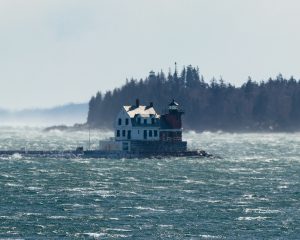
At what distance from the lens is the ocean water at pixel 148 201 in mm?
58938

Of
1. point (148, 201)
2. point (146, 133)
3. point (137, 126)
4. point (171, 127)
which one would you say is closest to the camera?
point (148, 201)

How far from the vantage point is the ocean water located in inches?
2320

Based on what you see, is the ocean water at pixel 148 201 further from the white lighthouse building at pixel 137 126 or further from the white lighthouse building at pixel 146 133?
the white lighthouse building at pixel 137 126

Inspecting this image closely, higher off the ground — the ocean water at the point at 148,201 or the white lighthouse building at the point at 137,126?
the white lighthouse building at the point at 137,126

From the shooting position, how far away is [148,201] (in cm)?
7369

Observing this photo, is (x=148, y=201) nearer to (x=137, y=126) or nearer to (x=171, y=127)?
(x=137, y=126)

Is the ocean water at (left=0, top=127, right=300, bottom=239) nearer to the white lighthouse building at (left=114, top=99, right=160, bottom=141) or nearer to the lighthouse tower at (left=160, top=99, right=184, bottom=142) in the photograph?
the white lighthouse building at (left=114, top=99, right=160, bottom=141)

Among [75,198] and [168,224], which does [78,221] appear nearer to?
[168,224]

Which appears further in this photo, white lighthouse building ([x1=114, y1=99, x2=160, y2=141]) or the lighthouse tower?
the lighthouse tower

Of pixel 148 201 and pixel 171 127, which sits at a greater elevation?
pixel 171 127

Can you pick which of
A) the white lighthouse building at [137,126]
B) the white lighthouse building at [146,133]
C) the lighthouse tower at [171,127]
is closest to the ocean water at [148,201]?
the white lighthouse building at [146,133]

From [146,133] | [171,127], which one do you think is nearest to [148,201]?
[146,133]

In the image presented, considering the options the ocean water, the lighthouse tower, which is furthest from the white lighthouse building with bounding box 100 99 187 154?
the ocean water

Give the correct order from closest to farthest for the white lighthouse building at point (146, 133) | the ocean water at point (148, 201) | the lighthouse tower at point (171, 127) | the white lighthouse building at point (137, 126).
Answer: the ocean water at point (148, 201), the white lighthouse building at point (146, 133), the white lighthouse building at point (137, 126), the lighthouse tower at point (171, 127)
